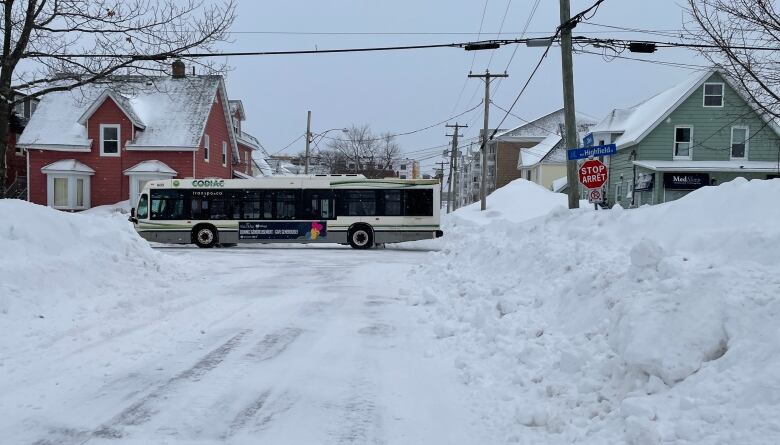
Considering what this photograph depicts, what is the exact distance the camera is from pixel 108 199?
34.9 meters

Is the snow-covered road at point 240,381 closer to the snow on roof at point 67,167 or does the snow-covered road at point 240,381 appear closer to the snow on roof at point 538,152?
the snow on roof at point 67,167

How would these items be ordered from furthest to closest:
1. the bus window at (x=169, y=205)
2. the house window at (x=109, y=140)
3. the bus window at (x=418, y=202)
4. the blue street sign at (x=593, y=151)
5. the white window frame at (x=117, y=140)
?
the house window at (x=109, y=140) < the white window frame at (x=117, y=140) < the bus window at (x=169, y=205) < the bus window at (x=418, y=202) < the blue street sign at (x=593, y=151)

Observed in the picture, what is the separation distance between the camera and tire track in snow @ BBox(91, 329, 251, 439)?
452 cm

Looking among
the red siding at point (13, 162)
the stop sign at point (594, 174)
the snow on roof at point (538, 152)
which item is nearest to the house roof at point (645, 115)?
the snow on roof at point (538, 152)

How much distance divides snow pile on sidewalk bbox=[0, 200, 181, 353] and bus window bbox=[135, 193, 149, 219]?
42.6 ft

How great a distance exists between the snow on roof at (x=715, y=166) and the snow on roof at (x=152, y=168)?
89.1ft

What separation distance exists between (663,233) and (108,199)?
33990 mm

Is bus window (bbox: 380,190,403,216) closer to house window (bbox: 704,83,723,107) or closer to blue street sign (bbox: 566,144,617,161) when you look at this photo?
blue street sign (bbox: 566,144,617,161)

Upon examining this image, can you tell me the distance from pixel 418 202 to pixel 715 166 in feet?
63.2

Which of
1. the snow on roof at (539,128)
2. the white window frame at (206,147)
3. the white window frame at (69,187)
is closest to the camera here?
the white window frame at (69,187)

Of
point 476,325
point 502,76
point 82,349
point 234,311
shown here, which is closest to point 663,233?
point 476,325

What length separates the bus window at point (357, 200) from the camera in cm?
2461

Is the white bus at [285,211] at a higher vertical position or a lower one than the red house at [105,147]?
lower

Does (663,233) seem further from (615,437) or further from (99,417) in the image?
(99,417)
